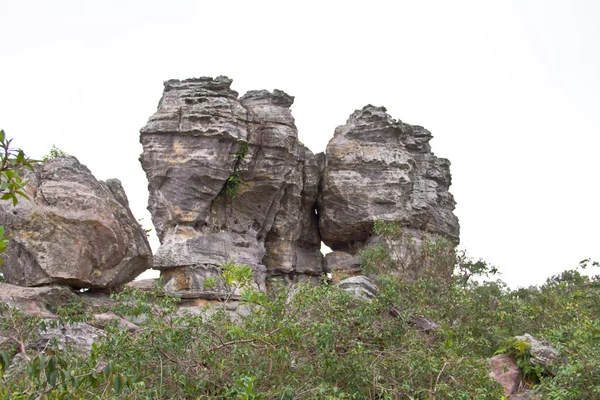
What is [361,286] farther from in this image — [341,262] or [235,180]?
[341,262]

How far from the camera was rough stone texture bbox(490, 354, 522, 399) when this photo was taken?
9083mm

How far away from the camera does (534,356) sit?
373 inches

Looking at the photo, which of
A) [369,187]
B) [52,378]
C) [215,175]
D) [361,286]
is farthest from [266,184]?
[52,378]

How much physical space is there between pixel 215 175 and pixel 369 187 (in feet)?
19.2

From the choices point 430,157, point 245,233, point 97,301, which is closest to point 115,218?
point 97,301

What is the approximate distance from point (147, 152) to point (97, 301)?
6.80 metres

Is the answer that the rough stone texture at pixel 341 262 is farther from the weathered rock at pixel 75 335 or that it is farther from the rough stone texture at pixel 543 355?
the weathered rock at pixel 75 335

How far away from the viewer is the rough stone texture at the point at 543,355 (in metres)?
9.09

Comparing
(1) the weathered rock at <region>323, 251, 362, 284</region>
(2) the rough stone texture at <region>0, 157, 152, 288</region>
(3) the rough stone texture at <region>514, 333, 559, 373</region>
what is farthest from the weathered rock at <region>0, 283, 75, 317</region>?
(1) the weathered rock at <region>323, 251, 362, 284</region>

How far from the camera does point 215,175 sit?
62.9 feet

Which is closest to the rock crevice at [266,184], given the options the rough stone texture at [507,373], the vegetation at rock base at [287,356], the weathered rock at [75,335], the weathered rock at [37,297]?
the weathered rock at [37,297]

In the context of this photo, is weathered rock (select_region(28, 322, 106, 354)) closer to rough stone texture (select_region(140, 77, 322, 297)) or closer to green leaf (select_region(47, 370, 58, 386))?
green leaf (select_region(47, 370, 58, 386))

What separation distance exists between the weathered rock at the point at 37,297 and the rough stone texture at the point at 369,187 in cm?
1150

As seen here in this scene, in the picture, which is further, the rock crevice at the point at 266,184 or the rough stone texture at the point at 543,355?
the rock crevice at the point at 266,184
